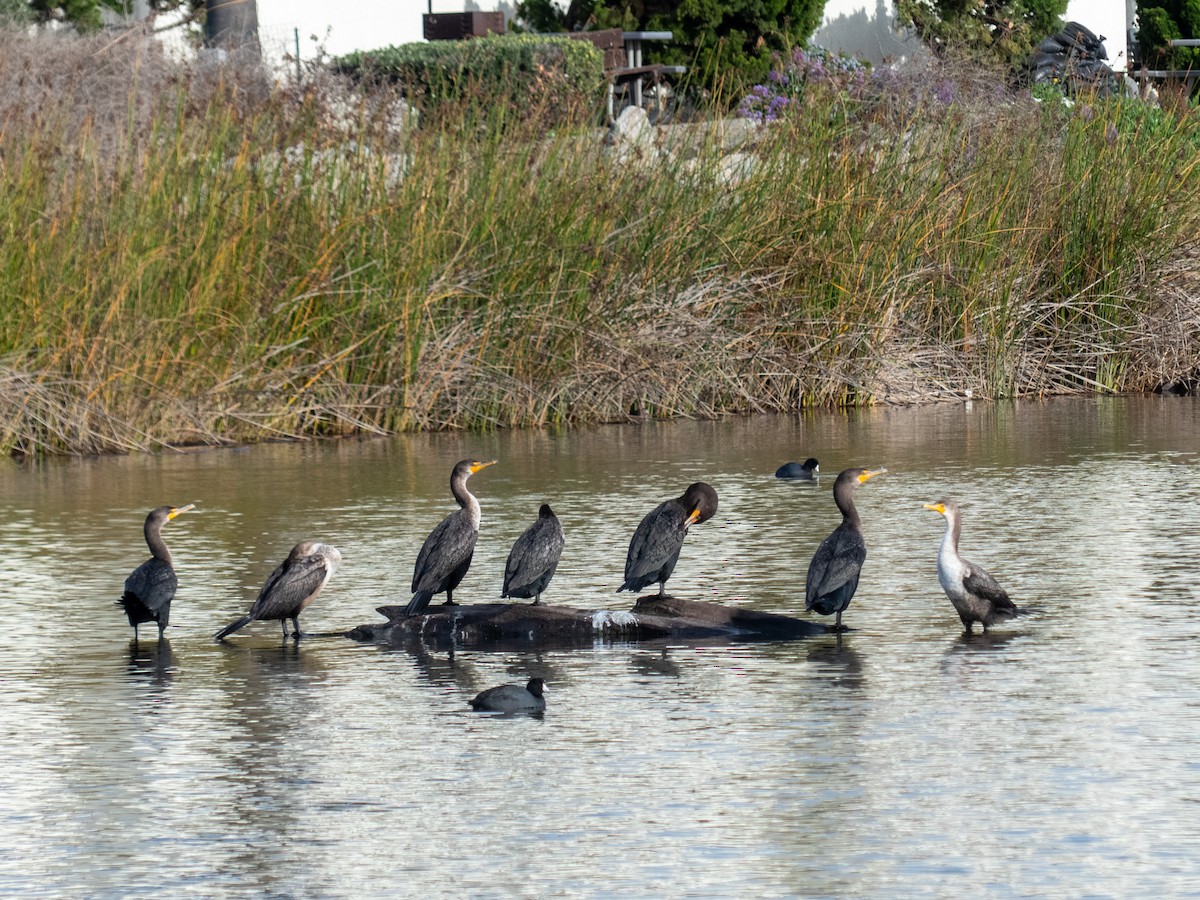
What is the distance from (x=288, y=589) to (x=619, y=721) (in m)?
1.52

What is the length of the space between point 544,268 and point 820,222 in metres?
2.02

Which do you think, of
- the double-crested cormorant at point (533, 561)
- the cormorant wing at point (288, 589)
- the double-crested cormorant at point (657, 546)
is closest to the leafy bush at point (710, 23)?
the double-crested cormorant at point (657, 546)

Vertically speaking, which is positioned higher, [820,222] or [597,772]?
[820,222]

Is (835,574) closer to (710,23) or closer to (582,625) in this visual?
(582,625)

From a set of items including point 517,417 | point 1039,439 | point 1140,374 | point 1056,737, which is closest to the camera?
point 1056,737

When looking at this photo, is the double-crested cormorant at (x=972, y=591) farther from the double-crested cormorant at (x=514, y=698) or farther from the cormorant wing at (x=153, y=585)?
the cormorant wing at (x=153, y=585)

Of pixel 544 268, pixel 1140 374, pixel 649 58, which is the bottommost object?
pixel 1140 374

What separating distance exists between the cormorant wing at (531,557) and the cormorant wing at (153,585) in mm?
1029

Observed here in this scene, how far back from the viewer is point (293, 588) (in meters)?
6.93

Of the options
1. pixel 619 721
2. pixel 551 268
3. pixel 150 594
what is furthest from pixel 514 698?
pixel 551 268

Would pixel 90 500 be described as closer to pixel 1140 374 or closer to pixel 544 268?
pixel 544 268

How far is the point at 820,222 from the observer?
14.9m

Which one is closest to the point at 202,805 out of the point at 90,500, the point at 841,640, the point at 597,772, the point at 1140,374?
the point at 597,772

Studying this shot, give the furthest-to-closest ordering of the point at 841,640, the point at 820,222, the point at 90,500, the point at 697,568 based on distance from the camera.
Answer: the point at 820,222, the point at 90,500, the point at 697,568, the point at 841,640
